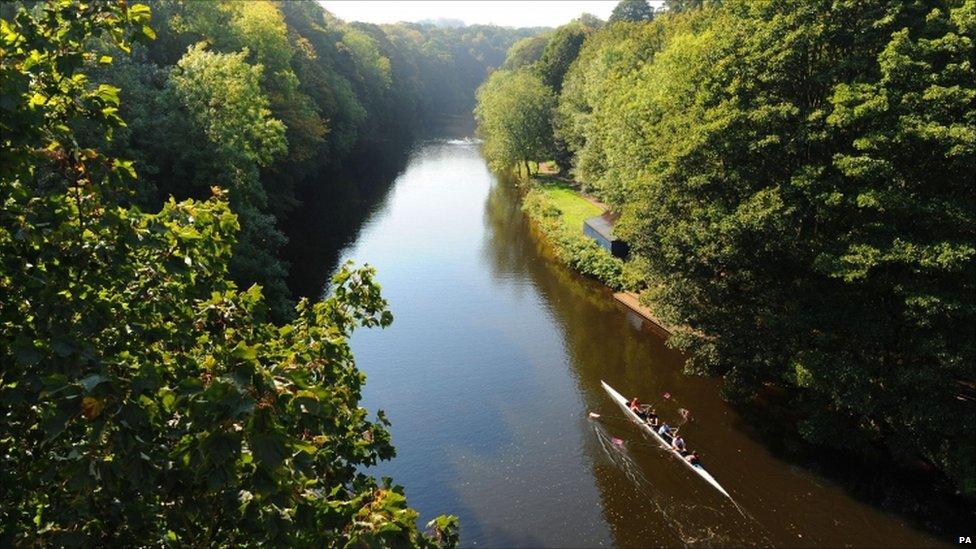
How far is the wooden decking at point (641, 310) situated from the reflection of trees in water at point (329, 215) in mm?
19541

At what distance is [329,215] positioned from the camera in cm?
5934

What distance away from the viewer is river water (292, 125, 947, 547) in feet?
71.6

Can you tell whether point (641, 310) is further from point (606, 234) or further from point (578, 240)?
point (578, 240)

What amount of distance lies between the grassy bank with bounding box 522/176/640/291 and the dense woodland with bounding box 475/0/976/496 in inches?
358

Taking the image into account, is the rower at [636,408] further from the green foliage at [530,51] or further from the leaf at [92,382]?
the green foliage at [530,51]

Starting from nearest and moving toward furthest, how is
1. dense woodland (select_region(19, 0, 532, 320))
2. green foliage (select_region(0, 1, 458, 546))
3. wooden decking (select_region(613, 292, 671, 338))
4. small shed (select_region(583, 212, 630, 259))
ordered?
green foliage (select_region(0, 1, 458, 546)) → dense woodland (select_region(19, 0, 532, 320)) → wooden decking (select_region(613, 292, 671, 338)) → small shed (select_region(583, 212, 630, 259))

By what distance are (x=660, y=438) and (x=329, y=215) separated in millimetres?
41801

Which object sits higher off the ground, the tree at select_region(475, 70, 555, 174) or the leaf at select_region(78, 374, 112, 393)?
the leaf at select_region(78, 374, 112, 393)

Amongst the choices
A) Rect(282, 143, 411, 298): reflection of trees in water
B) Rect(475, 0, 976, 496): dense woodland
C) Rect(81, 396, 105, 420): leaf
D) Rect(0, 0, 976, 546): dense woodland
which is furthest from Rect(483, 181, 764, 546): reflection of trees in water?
Rect(81, 396, 105, 420): leaf

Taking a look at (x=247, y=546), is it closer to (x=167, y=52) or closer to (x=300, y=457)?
(x=300, y=457)

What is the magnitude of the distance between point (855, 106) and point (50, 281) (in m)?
24.7

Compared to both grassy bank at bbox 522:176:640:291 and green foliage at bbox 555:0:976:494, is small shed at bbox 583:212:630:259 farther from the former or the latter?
green foliage at bbox 555:0:976:494

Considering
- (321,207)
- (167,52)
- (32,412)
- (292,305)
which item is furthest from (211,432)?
(321,207)

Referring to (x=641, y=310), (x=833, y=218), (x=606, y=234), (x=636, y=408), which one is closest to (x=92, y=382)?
(x=636, y=408)
